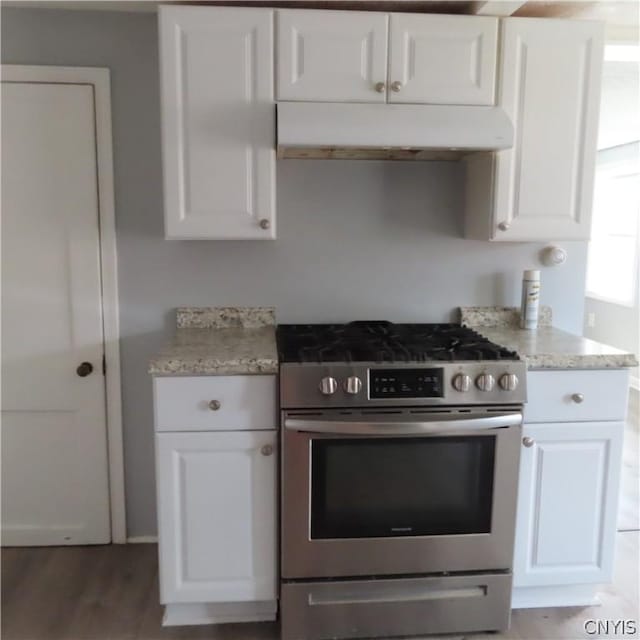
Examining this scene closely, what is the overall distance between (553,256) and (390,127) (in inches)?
40.3

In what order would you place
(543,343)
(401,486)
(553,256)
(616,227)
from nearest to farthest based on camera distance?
(401,486)
(543,343)
(553,256)
(616,227)

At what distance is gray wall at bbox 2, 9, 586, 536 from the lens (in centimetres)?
229

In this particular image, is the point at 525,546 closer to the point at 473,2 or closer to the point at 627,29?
the point at 473,2

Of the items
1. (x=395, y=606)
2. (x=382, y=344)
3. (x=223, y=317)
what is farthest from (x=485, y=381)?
(x=223, y=317)

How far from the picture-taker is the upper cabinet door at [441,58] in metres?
1.99

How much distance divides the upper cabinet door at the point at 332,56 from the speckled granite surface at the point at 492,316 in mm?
1002

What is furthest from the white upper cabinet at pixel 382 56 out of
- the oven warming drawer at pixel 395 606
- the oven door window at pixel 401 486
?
the oven warming drawer at pixel 395 606

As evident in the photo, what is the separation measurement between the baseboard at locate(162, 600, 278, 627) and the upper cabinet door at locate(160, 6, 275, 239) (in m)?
1.33

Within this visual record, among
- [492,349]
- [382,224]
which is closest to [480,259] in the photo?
[382,224]

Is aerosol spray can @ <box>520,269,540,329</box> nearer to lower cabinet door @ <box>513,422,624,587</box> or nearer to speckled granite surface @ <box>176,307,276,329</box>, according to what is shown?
lower cabinet door @ <box>513,422,624,587</box>

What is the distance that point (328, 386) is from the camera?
1.79m

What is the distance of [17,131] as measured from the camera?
224cm

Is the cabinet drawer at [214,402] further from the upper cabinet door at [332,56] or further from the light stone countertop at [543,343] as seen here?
the upper cabinet door at [332,56]

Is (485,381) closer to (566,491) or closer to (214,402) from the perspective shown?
(566,491)
